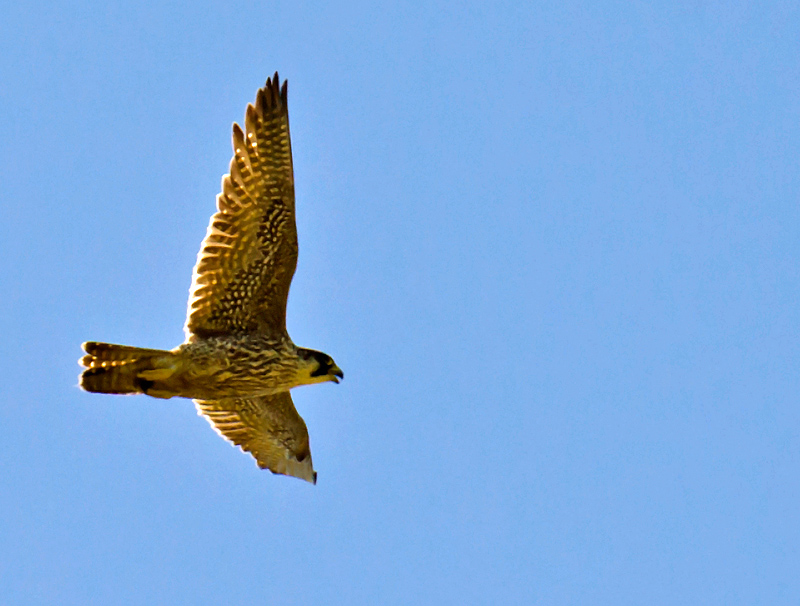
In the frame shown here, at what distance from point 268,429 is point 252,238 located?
269cm

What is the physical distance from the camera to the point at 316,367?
40.4 feet

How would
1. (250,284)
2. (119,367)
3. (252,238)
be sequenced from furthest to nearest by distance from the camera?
(250,284) < (252,238) < (119,367)

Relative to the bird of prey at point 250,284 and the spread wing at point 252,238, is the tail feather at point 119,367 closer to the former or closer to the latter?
the bird of prey at point 250,284

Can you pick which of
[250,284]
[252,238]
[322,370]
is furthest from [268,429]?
[252,238]

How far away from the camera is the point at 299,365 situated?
40.4 feet

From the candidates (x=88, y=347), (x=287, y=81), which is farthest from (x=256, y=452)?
(x=287, y=81)

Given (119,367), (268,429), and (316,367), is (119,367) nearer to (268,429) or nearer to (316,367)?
(316,367)

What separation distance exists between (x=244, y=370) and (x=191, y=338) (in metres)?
0.60

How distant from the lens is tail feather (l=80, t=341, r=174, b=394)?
37.7ft

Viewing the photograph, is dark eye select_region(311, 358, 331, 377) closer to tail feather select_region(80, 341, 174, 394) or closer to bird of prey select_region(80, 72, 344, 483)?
bird of prey select_region(80, 72, 344, 483)

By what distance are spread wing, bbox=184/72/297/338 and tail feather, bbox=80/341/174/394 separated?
0.72 metres

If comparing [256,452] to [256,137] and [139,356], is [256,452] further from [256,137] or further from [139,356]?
[256,137]

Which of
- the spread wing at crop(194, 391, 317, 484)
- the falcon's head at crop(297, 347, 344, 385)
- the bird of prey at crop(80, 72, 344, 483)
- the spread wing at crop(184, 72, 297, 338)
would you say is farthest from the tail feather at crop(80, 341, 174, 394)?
the spread wing at crop(194, 391, 317, 484)

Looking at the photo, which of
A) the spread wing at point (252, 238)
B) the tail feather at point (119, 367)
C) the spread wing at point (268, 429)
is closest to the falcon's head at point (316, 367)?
the spread wing at point (252, 238)
